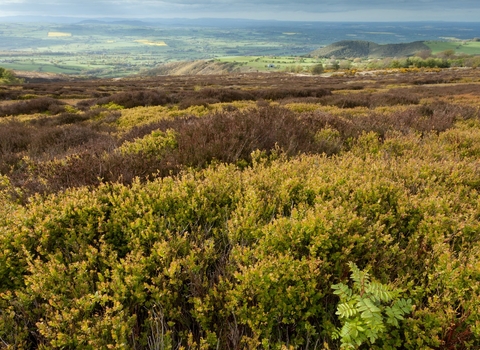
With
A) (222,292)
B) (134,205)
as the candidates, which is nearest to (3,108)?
(134,205)

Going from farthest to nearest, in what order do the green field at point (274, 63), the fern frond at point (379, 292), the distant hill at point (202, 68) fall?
the distant hill at point (202, 68) → the green field at point (274, 63) → the fern frond at point (379, 292)

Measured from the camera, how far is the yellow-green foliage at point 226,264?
212cm

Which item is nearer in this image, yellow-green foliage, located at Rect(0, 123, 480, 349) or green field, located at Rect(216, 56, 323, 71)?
yellow-green foliage, located at Rect(0, 123, 480, 349)

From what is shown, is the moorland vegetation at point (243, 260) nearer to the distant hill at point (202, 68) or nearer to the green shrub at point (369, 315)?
the green shrub at point (369, 315)

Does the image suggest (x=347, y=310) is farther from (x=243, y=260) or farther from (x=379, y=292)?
(x=243, y=260)

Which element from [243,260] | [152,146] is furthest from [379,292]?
[152,146]

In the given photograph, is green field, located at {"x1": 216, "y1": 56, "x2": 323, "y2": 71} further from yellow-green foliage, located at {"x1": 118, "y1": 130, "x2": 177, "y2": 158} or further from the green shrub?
the green shrub

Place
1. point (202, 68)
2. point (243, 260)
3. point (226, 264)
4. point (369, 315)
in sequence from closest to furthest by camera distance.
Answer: point (369, 315), point (243, 260), point (226, 264), point (202, 68)

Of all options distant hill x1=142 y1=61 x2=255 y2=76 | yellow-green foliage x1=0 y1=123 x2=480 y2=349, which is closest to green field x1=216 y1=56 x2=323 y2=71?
distant hill x1=142 y1=61 x2=255 y2=76

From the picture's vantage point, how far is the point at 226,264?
273 cm

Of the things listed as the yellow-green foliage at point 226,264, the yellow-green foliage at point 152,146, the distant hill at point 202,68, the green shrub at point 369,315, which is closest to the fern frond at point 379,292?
the green shrub at point 369,315

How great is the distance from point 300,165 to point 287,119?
316cm

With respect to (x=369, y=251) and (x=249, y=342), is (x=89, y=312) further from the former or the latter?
(x=369, y=251)

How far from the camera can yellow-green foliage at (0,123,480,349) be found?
6.97 feet
